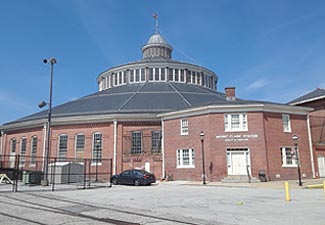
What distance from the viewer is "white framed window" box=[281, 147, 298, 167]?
28641mm

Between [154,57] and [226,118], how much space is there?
97.7 ft

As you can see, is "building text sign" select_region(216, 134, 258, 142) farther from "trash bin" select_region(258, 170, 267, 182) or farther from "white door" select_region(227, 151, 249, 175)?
"trash bin" select_region(258, 170, 267, 182)

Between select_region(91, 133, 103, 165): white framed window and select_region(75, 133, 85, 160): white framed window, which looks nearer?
select_region(91, 133, 103, 165): white framed window

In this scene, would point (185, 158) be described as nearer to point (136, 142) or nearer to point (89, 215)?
point (136, 142)

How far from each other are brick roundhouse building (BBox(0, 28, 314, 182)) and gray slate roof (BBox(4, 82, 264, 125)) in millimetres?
110

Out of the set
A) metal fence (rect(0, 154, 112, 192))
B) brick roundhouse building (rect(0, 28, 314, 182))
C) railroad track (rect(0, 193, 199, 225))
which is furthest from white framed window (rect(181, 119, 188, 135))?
railroad track (rect(0, 193, 199, 225))

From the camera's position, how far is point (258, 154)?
1074 inches

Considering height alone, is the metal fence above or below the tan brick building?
below

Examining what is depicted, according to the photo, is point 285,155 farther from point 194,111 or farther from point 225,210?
point 225,210

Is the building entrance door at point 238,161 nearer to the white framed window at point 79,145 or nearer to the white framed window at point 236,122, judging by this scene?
the white framed window at point 236,122

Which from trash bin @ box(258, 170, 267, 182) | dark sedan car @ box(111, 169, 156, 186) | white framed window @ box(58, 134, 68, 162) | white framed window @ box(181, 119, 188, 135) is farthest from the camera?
white framed window @ box(58, 134, 68, 162)

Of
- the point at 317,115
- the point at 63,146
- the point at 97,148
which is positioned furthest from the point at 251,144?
the point at 63,146

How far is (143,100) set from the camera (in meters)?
38.7

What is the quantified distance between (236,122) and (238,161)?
3339 mm
